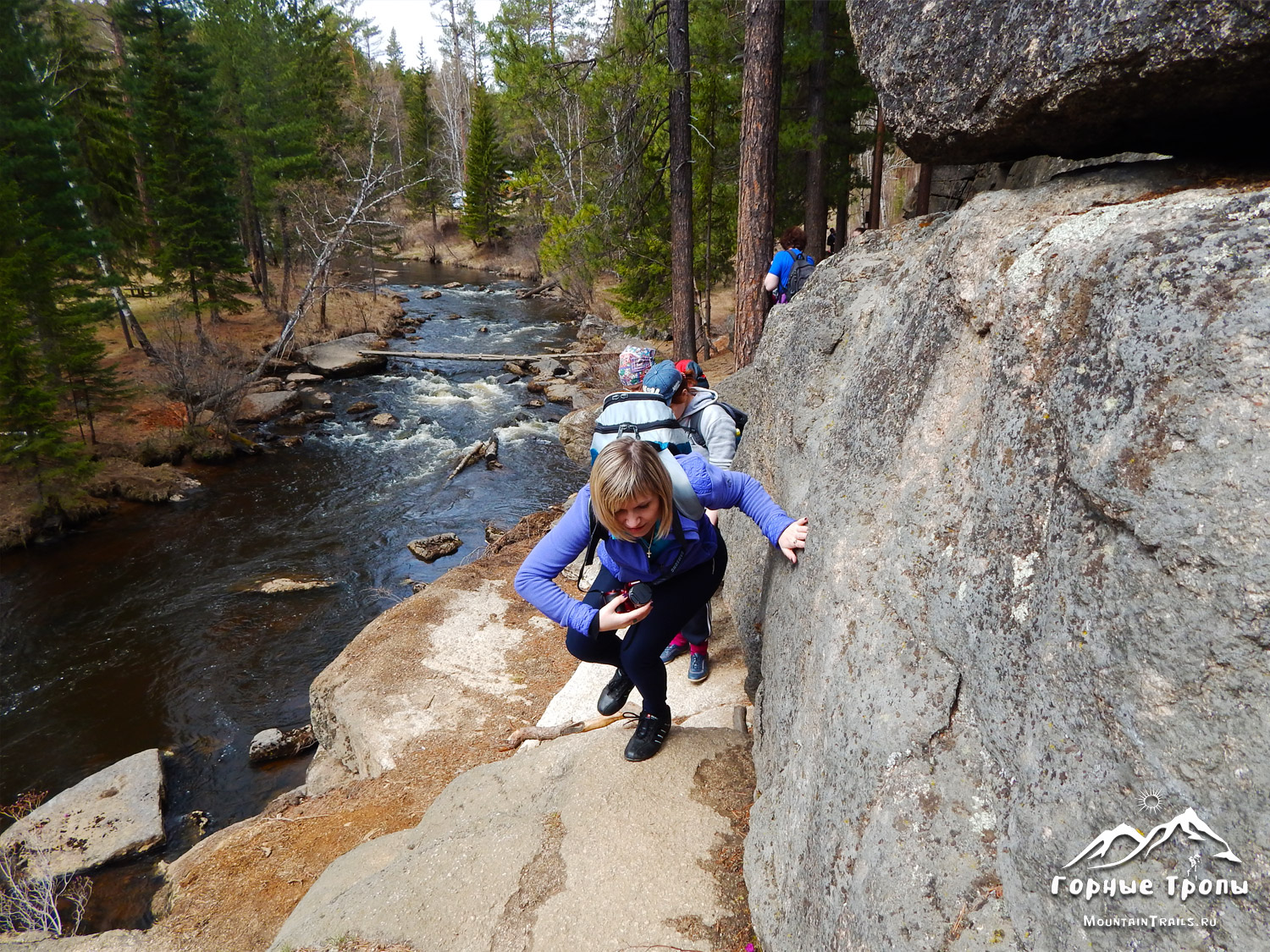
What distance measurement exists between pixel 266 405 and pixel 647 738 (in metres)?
18.0

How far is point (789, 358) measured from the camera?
13.6 feet

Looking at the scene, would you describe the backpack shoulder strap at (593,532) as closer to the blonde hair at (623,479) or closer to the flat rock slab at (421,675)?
the blonde hair at (623,479)

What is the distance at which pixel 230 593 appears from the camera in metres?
10.7

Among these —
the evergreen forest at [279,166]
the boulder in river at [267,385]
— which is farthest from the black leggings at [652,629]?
the boulder in river at [267,385]

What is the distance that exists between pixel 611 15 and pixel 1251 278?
13.8 meters

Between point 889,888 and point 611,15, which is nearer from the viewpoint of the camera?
point 889,888

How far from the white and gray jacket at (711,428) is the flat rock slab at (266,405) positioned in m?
16.5

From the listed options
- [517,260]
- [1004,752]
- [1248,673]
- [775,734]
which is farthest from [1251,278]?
[517,260]

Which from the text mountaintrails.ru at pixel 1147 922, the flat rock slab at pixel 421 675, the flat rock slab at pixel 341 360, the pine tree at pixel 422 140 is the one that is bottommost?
the flat rock slab at pixel 421 675

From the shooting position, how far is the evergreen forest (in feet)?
41.3

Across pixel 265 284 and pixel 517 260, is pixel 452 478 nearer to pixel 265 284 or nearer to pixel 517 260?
pixel 265 284

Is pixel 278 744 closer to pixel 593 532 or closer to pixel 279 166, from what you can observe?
pixel 593 532

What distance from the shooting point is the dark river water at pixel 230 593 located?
26.1 feet

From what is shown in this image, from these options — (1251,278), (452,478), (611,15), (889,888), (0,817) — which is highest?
(611,15)
